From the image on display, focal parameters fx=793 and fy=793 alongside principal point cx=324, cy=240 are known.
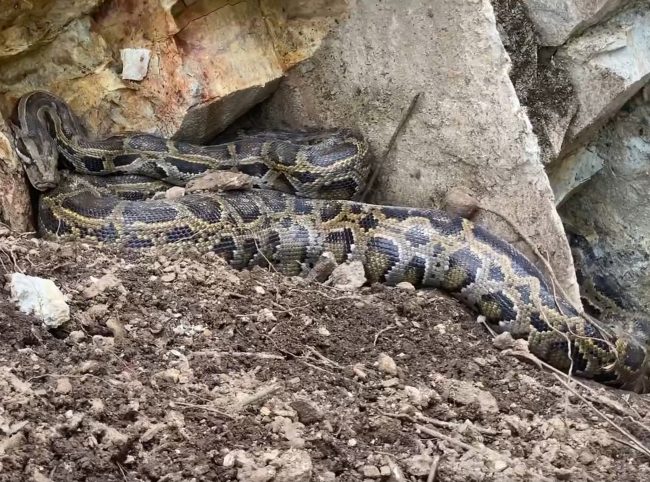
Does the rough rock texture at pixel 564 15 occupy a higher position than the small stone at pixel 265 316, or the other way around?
the rough rock texture at pixel 564 15

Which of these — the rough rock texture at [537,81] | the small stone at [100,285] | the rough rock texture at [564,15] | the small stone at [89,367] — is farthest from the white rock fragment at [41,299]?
the rough rock texture at [564,15]

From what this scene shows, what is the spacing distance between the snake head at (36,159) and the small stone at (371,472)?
337 cm

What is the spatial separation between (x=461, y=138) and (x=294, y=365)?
8.17 feet

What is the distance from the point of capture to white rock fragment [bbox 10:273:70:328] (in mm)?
3971

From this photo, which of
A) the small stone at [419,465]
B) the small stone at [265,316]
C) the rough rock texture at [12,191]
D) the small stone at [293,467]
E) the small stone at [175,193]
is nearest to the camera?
the small stone at [293,467]

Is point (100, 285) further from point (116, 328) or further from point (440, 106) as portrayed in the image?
point (440, 106)

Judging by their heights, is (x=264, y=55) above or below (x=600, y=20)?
above

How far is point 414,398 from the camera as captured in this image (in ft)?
13.1

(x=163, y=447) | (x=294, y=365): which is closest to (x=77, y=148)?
(x=294, y=365)

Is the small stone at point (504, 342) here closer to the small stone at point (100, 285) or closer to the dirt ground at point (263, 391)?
the dirt ground at point (263, 391)

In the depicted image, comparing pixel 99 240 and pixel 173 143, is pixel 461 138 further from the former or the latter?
pixel 99 240

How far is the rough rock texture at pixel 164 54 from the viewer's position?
585 cm

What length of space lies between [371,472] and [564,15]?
4.22 metres

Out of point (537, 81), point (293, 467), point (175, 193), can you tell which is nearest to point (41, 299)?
point (293, 467)
